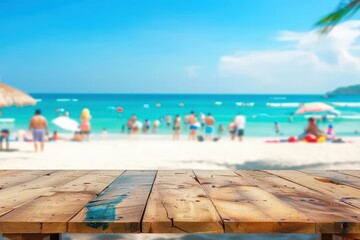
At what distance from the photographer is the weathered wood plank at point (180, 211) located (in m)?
1.18

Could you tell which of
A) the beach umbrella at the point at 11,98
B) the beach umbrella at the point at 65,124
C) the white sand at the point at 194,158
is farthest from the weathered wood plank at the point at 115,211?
the beach umbrella at the point at 65,124

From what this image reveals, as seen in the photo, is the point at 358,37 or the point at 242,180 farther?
the point at 358,37

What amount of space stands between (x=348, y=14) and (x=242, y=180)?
218 inches

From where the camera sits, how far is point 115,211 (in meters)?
1.31

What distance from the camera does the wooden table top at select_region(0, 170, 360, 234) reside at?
1187 millimetres

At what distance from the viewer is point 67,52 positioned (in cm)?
8569

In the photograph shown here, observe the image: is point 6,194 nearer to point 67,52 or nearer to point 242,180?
point 242,180

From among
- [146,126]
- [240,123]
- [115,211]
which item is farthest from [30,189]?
[146,126]

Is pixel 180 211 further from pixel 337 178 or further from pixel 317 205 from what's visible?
pixel 337 178

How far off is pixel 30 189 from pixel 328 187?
1.14m

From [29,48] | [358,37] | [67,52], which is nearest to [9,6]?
[29,48]

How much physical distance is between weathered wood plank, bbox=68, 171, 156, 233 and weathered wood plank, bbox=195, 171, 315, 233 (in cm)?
23

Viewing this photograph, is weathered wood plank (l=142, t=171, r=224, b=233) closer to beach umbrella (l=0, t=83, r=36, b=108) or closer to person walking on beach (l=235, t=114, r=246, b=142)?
beach umbrella (l=0, t=83, r=36, b=108)

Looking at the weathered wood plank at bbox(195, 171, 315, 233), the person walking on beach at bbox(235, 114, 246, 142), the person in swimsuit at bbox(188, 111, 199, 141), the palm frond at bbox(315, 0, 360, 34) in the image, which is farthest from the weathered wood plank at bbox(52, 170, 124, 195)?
the person in swimsuit at bbox(188, 111, 199, 141)
